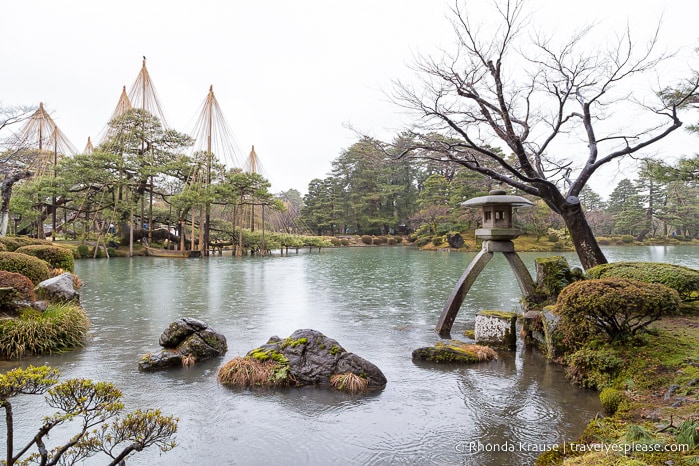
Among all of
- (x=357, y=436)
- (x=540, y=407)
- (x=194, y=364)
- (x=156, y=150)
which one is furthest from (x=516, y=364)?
(x=156, y=150)

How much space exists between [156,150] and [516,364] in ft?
86.5

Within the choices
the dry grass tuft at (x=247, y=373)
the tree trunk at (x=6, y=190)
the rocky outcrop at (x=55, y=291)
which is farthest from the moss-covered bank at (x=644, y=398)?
the tree trunk at (x=6, y=190)

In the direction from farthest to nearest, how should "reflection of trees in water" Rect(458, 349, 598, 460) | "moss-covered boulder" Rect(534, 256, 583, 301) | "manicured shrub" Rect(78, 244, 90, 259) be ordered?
"manicured shrub" Rect(78, 244, 90, 259) → "moss-covered boulder" Rect(534, 256, 583, 301) → "reflection of trees in water" Rect(458, 349, 598, 460)

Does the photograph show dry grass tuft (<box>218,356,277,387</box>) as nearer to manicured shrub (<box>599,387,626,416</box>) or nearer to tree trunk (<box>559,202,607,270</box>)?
manicured shrub (<box>599,387,626,416</box>)

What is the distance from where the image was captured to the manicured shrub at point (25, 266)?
24.7 feet

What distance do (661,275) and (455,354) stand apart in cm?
316

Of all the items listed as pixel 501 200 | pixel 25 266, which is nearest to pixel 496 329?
pixel 501 200

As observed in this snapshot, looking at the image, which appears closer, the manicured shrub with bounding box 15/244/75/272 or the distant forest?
the manicured shrub with bounding box 15/244/75/272

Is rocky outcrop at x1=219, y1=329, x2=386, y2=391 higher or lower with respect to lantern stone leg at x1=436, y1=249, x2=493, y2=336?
lower

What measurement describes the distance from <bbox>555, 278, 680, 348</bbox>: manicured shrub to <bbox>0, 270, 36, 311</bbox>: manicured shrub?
7.75m

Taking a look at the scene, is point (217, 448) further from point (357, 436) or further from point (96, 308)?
point (96, 308)

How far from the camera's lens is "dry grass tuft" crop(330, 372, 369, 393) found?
14.6 feet

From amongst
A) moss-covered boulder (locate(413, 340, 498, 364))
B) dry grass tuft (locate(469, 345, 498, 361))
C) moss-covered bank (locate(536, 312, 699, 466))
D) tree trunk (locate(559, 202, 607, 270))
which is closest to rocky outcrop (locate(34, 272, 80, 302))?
moss-covered boulder (locate(413, 340, 498, 364))

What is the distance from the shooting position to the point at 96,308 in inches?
356
